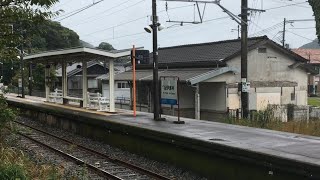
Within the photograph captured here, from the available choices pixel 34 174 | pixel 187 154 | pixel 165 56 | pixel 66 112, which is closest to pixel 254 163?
pixel 187 154

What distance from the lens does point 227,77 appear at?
2497 cm

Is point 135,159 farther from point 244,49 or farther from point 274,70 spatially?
point 274,70

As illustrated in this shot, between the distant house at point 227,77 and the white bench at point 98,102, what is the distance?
4.75 meters

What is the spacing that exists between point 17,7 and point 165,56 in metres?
22.2

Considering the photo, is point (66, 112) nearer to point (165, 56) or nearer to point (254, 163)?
point (254, 163)

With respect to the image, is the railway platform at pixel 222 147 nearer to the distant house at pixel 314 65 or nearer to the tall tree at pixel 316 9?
the tall tree at pixel 316 9

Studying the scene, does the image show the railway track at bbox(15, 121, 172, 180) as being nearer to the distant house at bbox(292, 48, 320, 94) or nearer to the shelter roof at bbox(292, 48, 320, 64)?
the distant house at bbox(292, 48, 320, 94)

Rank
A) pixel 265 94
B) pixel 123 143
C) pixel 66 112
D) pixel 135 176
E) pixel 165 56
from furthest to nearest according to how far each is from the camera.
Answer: pixel 165 56
pixel 265 94
pixel 66 112
pixel 123 143
pixel 135 176

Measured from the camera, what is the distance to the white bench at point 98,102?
2067 cm

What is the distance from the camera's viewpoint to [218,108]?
25266 millimetres

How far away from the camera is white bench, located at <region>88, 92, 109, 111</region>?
20673 millimetres

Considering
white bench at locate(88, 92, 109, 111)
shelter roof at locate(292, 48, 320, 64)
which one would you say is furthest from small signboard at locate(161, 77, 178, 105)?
shelter roof at locate(292, 48, 320, 64)

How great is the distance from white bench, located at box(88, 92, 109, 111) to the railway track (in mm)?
2976

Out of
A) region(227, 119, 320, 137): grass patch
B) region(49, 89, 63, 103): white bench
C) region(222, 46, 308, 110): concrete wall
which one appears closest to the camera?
region(227, 119, 320, 137): grass patch
